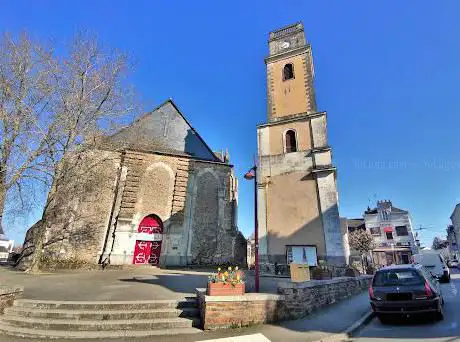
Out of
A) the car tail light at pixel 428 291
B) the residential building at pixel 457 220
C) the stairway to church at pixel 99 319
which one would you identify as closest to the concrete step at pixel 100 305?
the stairway to church at pixel 99 319

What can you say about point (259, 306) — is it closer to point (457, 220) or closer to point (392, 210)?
point (392, 210)

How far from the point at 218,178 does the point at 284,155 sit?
19.1 feet

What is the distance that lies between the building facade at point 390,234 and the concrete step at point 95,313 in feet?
155

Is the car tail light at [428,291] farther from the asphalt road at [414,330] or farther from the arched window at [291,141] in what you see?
the arched window at [291,141]

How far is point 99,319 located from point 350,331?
5773 mm

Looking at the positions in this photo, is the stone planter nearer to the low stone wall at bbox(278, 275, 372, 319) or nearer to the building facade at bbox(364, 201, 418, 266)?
the low stone wall at bbox(278, 275, 372, 319)

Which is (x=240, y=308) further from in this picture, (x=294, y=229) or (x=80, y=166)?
(x=80, y=166)

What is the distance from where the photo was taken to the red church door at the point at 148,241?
17938 millimetres

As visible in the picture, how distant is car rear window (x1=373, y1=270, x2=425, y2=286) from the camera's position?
7.12m

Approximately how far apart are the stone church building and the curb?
12761 mm

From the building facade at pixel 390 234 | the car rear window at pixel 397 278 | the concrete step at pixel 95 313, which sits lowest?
the concrete step at pixel 95 313

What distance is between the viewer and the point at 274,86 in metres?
21.2

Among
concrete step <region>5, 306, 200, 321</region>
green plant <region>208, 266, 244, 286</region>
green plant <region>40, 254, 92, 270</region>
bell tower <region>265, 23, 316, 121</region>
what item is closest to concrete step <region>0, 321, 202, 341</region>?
concrete step <region>5, 306, 200, 321</region>

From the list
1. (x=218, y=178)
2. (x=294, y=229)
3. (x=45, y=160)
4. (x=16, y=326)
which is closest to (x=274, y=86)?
(x=218, y=178)
